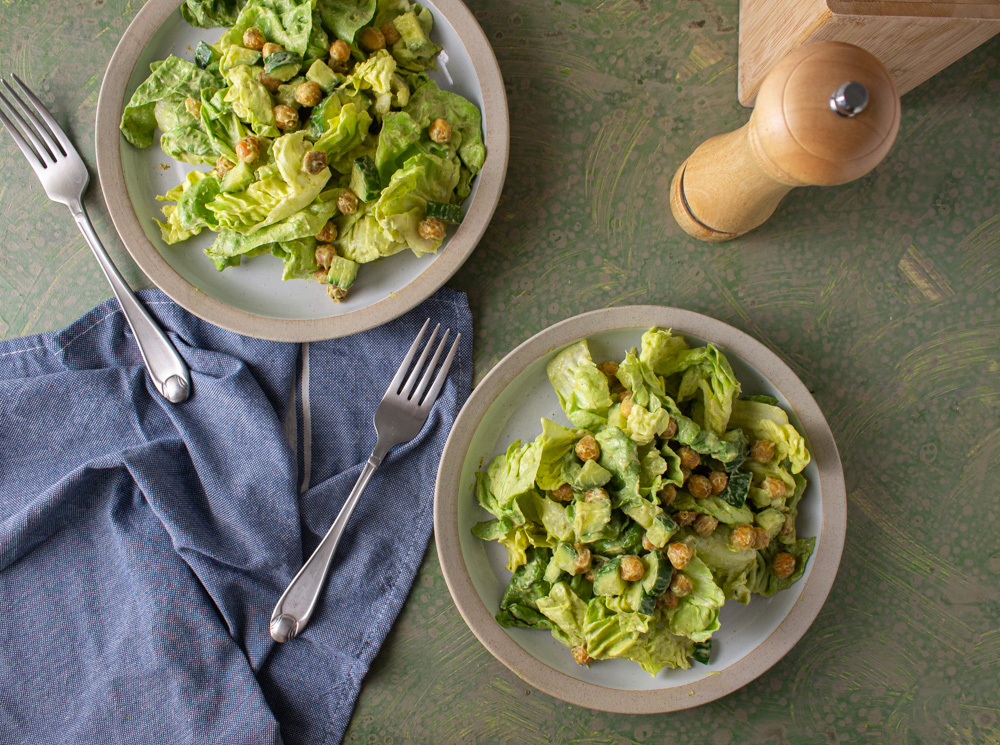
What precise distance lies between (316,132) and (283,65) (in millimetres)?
168

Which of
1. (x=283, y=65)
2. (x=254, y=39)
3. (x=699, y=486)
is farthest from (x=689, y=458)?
(x=254, y=39)

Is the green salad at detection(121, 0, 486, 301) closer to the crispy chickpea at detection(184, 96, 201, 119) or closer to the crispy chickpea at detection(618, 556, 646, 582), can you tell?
the crispy chickpea at detection(184, 96, 201, 119)

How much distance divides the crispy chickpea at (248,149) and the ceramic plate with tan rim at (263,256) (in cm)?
25

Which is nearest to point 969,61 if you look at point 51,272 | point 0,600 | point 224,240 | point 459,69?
point 459,69

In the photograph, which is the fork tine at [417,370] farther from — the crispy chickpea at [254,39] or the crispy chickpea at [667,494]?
the crispy chickpea at [254,39]

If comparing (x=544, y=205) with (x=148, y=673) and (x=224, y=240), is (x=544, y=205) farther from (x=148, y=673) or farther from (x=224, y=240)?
(x=148, y=673)

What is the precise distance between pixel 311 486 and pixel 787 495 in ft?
4.04

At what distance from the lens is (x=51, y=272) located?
6.14 ft

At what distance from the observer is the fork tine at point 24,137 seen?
5.85 ft

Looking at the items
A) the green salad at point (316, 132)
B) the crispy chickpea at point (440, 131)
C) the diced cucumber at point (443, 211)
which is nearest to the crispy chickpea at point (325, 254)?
the green salad at point (316, 132)

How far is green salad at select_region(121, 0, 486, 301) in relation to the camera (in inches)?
59.8

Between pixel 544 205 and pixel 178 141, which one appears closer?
pixel 178 141

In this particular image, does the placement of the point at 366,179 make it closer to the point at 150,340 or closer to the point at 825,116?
the point at 150,340

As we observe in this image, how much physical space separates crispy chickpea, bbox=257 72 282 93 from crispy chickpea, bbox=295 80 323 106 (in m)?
0.05
